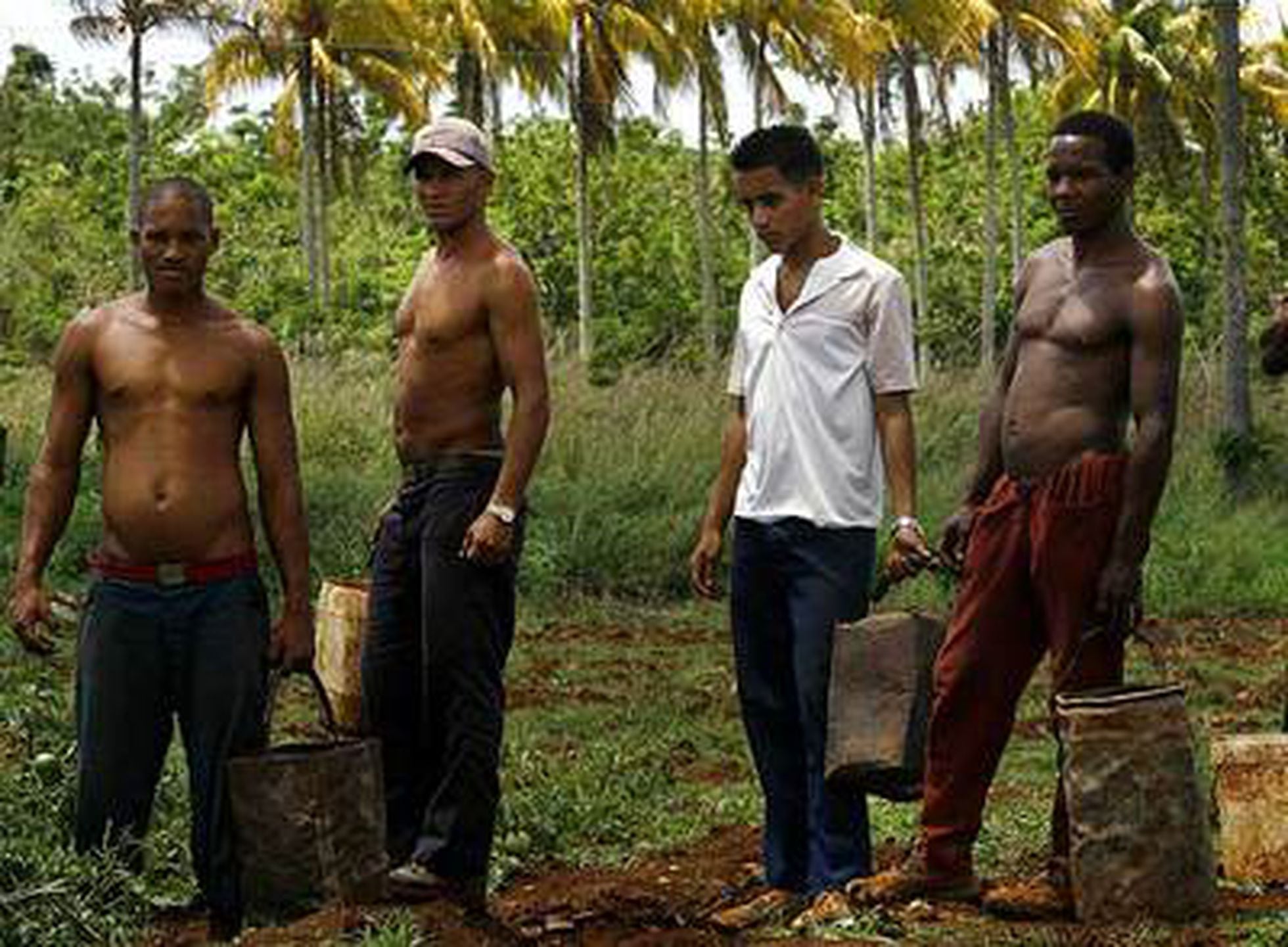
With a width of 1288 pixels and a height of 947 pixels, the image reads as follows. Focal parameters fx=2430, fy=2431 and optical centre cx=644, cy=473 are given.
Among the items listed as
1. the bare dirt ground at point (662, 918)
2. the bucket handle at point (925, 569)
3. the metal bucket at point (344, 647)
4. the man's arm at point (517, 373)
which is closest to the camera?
the bare dirt ground at point (662, 918)

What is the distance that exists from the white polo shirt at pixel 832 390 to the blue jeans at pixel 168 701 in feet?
4.08

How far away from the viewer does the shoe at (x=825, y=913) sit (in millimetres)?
5242

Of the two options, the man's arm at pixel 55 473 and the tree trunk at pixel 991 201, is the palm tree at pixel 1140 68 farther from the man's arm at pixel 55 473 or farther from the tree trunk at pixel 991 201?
the man's arm at pixel 55 473

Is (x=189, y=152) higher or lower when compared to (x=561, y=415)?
higher

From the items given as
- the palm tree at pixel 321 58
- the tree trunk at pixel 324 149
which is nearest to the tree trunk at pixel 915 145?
the palm tree at pixel 321 58

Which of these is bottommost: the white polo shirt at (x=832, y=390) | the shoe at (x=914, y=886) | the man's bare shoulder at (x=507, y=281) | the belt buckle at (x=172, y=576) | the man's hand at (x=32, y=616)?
the shoe at (x=914, y=886)

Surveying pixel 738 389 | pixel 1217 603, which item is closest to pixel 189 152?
pixel 1217 603

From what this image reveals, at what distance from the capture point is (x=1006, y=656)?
5395 mm

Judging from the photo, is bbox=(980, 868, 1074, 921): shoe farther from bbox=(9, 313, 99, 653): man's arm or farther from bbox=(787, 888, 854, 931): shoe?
bbox=(9, 313, 99, 653): man's arm

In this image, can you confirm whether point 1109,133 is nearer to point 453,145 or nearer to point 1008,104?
point 453,145

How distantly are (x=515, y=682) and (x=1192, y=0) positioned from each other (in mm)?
23891

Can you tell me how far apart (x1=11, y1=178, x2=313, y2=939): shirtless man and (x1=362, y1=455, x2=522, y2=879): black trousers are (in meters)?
0.41

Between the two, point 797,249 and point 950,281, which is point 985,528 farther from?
point 950,281

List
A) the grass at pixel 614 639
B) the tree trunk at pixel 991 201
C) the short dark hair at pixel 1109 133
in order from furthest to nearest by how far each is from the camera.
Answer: the tree trunk at pixel 991 201
the grass at pixel 614 639
the short dark hair at pixel 1109 133
